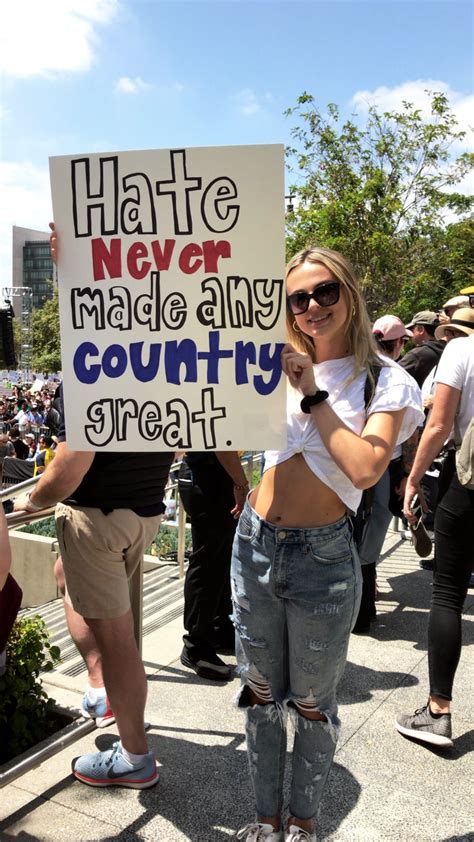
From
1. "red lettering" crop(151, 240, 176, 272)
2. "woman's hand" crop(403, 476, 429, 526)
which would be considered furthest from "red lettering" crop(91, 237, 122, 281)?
"woman's hand" crop(403, 476, 429, 526)

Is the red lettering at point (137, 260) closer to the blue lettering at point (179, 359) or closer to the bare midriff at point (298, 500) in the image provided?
the blue lettering at point (179, 359)

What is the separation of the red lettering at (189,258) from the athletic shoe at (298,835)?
1743mm

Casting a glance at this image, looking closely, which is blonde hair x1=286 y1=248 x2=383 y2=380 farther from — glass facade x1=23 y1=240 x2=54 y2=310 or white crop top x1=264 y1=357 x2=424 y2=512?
glass facade x1=23 y1=240 x2=54 y2=310

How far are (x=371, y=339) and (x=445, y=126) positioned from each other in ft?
53.6

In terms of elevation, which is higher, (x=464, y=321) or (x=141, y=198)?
(x=141, y=198)

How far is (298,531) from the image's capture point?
1.97 metres

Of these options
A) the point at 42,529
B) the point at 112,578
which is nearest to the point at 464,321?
the point at 112,578

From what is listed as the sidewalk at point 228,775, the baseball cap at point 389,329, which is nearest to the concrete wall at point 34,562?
the sidewalk at point 228,775

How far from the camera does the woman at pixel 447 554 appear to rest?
2.83m

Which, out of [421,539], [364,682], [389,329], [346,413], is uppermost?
[389,329]

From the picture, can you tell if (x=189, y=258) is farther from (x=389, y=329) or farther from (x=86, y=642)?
(x=389, y=329)

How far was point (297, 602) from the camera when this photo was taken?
198 centimetres

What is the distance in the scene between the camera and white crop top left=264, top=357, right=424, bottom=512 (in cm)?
201

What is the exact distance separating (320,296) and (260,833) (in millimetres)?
1655
